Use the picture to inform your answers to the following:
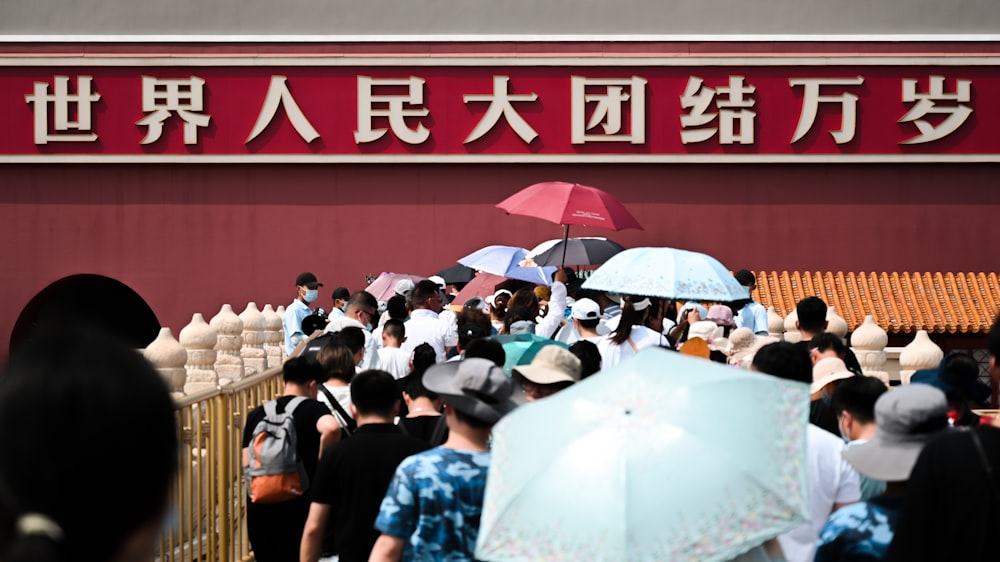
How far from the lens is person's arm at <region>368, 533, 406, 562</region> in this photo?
3.63m

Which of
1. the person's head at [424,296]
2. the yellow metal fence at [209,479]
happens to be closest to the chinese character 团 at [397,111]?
the person's head at [424,296]


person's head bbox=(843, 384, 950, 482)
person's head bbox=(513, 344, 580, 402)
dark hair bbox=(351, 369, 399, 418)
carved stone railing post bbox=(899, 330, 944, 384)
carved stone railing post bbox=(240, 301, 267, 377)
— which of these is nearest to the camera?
person's head bbox=(843, 384, 950, 482)

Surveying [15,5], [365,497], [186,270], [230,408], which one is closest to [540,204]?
[230,408]

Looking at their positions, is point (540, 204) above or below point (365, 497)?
above

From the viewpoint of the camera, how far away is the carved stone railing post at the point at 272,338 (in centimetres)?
1245

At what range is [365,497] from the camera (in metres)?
4.34

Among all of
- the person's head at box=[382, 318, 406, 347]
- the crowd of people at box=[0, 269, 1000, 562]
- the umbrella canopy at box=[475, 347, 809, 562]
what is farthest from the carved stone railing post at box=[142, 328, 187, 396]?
the umbrella canopy at box=[475, 347, 809, 562]

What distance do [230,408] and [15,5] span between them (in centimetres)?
1216

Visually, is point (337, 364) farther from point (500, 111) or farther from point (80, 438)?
point (500, 111)

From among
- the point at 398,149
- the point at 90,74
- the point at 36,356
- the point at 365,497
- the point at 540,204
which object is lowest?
the point at 365,497

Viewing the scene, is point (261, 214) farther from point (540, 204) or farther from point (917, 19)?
point (917, 19)

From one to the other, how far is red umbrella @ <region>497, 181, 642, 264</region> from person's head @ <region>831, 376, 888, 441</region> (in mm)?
5422

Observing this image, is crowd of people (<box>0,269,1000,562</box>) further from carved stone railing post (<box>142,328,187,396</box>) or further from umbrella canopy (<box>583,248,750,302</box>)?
carved stone railing post (<box>142,328,187,396</box>)

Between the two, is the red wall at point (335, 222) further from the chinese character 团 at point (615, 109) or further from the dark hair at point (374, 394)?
the dark hair at point (374, 394)
